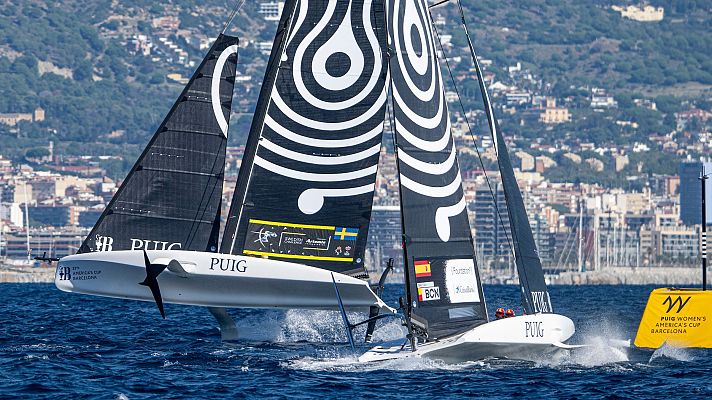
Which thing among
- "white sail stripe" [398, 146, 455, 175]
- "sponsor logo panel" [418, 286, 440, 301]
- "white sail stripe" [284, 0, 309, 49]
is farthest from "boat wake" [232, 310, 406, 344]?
"white sail stripe" [284, 0, 309, 49]

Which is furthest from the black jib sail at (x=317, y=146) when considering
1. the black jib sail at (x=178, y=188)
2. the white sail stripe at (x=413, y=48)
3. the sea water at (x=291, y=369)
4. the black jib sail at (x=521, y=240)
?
the black jib sail at (x=521, y=240)

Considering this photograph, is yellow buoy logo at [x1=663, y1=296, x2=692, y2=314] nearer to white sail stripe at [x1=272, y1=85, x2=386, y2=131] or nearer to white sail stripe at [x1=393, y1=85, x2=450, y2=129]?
white sail stripe at [x1=393, y1=85, x2=450, y2=129]

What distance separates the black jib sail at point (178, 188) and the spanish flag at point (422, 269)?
509 cm

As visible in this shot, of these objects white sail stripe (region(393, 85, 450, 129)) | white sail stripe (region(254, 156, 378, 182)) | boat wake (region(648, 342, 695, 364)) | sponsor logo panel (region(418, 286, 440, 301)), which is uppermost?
white sail stripe (region(393, 85, 450, 129))

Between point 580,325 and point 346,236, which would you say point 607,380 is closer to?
point 346,236

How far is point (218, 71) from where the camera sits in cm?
3203

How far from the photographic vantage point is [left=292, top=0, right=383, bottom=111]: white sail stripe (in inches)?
1206

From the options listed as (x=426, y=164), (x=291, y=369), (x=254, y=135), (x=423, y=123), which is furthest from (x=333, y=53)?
(x=291, y=369)

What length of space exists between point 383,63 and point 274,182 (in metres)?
2.79

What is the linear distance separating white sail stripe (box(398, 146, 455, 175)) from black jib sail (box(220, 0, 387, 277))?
2884 millimetres

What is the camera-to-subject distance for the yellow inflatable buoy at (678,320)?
30469 millimetres

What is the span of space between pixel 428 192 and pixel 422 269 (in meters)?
1.22

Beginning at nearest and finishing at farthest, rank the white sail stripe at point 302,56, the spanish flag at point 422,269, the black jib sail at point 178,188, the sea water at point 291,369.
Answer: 1. the sea water at point 291,369
2. the spanish flag at point 422,269
3. the white sail stripe at point 302,56
4. the black jib sail at point 178,188

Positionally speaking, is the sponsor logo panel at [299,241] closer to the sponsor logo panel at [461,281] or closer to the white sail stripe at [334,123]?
the white sail stripe at [334,123]
